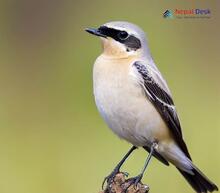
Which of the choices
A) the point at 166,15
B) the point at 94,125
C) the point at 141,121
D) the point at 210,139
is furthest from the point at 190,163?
the point at 166,15

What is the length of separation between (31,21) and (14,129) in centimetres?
174

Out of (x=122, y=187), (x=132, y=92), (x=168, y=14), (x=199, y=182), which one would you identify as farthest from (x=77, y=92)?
(x=122, y=187)

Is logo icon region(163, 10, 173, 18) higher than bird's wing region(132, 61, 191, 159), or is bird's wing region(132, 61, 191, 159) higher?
logo icon region(163, 10, 173, 18)

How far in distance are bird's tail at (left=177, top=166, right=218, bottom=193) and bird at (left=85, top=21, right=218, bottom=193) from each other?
10 millimetres

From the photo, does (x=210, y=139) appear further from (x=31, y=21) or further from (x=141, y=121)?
(x=31, y=21)

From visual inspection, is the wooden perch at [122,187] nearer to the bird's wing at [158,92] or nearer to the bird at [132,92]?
the bird at [132,92]

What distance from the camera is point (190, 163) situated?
310 inches

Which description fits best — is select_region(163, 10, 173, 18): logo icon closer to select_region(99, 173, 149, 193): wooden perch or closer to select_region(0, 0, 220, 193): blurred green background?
select_region(0, 0, 220, 193): blurred green background

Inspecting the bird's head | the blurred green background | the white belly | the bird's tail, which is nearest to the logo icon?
the blurred green background

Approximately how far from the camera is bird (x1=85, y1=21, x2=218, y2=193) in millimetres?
7324

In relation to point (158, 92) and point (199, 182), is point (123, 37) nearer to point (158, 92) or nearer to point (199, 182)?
point (158, 92)

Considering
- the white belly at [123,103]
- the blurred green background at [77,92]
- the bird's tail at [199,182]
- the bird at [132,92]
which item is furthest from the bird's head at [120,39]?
the blurred green background at [77,92]

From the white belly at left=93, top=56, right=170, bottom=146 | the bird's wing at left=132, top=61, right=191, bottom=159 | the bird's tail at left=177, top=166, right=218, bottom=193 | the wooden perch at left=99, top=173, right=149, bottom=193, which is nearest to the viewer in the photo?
the wooden perch at left=99, top=173, right=149, bottom=193

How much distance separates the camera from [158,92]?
7.48 meters
